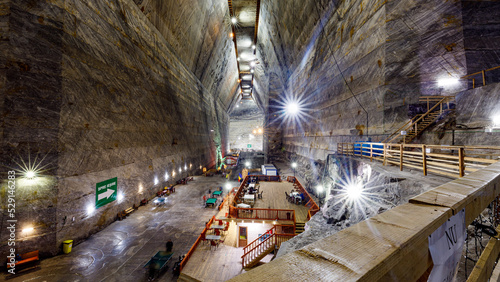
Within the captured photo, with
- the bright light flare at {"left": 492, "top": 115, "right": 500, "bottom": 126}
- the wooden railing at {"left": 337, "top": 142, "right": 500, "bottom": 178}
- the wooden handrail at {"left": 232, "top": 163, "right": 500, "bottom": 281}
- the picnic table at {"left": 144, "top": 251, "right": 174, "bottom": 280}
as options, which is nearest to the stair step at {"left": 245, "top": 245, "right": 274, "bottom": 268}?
the picnic table at {"left": 144, "top": 251, "right": 174, "bottom": 280}

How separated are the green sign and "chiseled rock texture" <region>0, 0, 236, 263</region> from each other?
0.24 meters

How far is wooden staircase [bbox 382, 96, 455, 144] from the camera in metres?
9.41

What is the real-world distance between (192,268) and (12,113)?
8954 millimetres

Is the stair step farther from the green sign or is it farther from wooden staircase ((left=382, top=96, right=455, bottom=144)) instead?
wooden staircase ((left=382, top=96, right=455, bottom=144))

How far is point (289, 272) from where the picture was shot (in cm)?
78

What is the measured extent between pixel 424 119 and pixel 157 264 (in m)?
13.9

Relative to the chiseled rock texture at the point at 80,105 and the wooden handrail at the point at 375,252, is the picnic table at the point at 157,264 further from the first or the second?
the wooden handrail at the point at 375,252

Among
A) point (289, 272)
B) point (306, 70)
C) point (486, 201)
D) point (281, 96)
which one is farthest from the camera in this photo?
point (281, 96)

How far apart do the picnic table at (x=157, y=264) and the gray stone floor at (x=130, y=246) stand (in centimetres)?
21

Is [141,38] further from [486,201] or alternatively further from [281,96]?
[281,96]

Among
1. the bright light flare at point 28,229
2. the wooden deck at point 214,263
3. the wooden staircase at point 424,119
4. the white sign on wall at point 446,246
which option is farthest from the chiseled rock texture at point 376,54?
the bright light flare at point 28,229

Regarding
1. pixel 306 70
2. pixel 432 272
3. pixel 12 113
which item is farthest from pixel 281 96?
pixel 432 272

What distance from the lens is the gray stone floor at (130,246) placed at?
649 cm

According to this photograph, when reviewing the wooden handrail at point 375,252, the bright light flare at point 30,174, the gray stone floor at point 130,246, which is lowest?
the gray stone floor at point 130,246
